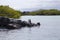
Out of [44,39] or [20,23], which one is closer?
[44,39]

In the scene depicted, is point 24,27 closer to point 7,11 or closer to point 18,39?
point 18,39

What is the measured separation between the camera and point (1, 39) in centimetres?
4375

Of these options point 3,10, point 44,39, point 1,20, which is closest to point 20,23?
point 1,20

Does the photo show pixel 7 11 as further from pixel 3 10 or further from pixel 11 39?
pixel 11 39

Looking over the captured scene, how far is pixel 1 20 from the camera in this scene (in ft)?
208

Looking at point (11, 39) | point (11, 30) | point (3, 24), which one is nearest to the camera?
point (11, 39)

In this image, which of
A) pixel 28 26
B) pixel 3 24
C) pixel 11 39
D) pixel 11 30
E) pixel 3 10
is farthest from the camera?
pixel 3 10

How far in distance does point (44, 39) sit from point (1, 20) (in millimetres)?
21453

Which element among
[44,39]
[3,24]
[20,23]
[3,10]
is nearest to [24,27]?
[20,23]

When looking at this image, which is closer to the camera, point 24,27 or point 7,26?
point 7,26

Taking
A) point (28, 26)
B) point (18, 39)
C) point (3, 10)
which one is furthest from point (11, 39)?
point (3, 10)

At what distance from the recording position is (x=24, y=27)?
66.1 m

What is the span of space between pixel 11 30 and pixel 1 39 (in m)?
14.9

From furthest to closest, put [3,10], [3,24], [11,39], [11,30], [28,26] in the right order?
[3,10]
[28,26]
[3,24]
[11,30]
[11,39]
